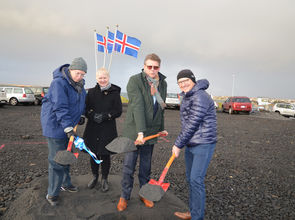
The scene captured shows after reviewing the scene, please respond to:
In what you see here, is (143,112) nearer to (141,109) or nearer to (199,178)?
(141,109)

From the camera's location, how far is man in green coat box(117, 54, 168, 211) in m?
2.52

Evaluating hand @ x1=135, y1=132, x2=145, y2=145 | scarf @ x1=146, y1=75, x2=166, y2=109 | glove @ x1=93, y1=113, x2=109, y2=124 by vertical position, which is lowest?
hand @ x1=135, y1=132, x2=145, y2=145

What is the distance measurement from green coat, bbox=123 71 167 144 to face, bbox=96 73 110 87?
0.47m

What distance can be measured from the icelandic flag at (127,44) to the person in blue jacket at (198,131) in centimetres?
1252

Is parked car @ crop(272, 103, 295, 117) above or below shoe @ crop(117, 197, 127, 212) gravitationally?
above

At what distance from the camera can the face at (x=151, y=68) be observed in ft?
8.23

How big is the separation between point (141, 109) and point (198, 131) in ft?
2.40

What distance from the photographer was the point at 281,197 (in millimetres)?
3271

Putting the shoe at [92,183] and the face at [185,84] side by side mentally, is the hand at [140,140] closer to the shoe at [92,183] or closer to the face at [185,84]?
the face at [185,84]

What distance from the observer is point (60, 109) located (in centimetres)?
240

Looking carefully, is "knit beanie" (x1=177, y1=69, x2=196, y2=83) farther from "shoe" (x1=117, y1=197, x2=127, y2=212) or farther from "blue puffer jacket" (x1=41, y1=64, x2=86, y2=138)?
"shoe" (x1=117, y1=197, x2=127, y2=212)

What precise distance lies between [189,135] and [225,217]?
135 cm

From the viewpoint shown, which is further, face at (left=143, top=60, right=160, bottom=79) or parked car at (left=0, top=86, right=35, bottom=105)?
parked car at (left=0, top=86, right=35, bottom=105)

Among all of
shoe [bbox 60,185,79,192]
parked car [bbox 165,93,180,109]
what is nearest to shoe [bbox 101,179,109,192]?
shoe [bbox 60,185,79,192]
